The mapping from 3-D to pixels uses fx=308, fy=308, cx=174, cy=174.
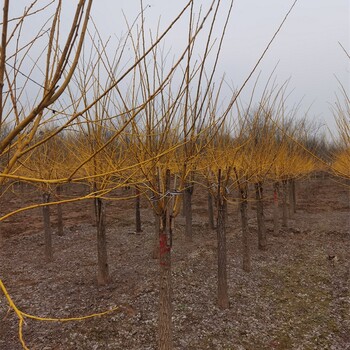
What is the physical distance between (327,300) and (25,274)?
23.7 ft

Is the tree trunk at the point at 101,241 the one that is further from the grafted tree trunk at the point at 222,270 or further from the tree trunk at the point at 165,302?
the tree trunk at the point at 165,302

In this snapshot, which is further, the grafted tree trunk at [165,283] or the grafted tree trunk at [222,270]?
the grafted tree trunk at [222,270]

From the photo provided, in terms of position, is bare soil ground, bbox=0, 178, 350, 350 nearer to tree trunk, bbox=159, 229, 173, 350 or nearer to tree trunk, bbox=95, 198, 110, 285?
tree trunk, bbox=95, 198, 110, 285

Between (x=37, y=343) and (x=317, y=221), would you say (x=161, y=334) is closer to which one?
(x=37, y=343)

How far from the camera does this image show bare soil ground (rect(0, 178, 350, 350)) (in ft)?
16.7

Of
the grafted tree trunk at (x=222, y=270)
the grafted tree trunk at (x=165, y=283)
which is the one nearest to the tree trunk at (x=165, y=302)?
the grafted tree trunk at (x=165, y=283)

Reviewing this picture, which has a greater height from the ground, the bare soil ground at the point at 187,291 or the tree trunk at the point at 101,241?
the tree trunk at the point at 101,241

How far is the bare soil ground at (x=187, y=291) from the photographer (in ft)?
16.7

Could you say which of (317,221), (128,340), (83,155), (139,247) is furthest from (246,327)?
(317,221)

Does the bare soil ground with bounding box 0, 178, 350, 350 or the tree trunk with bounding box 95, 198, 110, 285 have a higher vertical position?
the tree trunk with bounding box 95, 198, 110, 285

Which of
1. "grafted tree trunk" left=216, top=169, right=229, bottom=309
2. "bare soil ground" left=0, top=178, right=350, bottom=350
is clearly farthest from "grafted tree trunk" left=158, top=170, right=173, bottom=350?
"grafted tree trunk" left=216, top=169, right=229, bottom=309

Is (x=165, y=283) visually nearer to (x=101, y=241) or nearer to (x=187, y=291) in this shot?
(x=187, y=291)

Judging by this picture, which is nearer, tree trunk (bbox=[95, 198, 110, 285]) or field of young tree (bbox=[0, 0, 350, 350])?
field of young tree (bbox=[0, 0, 350, 350])

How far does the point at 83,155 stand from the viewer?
18.3 feet
